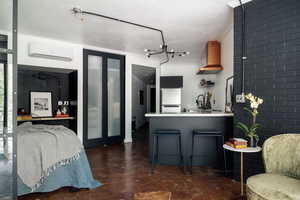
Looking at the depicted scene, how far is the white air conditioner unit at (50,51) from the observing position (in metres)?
4.01

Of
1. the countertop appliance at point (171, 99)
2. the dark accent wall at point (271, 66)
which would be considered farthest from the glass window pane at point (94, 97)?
the dark accent wall at point (271, 66)

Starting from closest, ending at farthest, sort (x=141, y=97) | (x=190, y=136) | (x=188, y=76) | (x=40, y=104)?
1. (x=190, y=136)
2. (x=40, y=104)
3. (x=188, y=76)
4. (x=141, y=97)

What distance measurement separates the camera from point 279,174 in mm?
1839

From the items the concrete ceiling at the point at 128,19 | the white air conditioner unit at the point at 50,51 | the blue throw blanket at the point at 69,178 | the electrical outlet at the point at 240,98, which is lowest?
the blue throw blanket at the point at 69,178

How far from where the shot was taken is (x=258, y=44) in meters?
2.62

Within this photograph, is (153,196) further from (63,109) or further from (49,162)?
(63,109)

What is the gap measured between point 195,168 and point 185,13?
9.46 ft

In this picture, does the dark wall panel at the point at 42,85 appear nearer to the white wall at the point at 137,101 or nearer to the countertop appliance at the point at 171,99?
the countertop appliance at the point at 171,99

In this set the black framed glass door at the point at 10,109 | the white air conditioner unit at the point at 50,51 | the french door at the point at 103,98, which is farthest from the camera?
the french door at the point at 103,98

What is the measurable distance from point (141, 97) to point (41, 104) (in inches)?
227

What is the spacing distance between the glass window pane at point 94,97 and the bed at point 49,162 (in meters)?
2.47

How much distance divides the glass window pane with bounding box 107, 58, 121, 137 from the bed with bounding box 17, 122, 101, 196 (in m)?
2.76

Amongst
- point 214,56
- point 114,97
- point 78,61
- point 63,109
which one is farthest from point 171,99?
point 63,109

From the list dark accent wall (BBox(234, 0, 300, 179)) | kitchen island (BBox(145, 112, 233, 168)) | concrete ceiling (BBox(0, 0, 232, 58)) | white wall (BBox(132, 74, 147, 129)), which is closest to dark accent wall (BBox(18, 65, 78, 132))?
concrete ceiling (BBox(0, 0, 232, 58))
